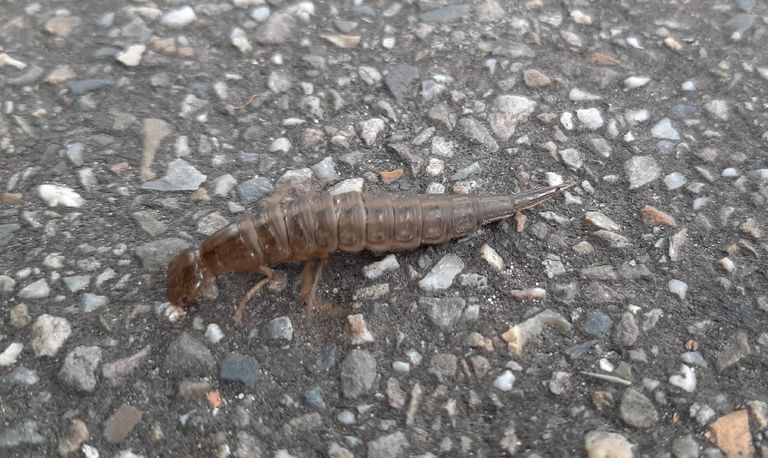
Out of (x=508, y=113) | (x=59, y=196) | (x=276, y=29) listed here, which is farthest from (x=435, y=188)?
(x=59, y=196)

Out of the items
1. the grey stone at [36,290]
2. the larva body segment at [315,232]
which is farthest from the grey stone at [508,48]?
the grey stone at [36,290]

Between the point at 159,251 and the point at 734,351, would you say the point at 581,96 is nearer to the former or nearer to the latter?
the point at 734,351

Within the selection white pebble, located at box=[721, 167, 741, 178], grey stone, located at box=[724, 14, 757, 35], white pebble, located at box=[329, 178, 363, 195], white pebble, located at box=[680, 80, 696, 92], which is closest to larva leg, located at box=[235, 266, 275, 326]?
white pebble, located at box=[329, 178, 363, 195]

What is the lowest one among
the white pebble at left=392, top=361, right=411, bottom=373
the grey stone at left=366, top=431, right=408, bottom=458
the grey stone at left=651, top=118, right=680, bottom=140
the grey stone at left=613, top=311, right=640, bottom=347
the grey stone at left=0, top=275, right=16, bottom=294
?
the grey stone at left=366, top=431, right=408, bottom=458

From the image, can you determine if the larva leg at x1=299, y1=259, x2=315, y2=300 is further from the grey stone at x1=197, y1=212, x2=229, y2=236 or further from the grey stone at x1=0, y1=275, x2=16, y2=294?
the grey stone at x1=0, y1=275, x2=16, y2=294

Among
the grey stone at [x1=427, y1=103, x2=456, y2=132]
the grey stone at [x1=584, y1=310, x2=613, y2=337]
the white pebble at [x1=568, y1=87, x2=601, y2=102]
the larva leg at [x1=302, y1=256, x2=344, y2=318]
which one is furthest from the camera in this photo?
the white pebble at [x1=568, y1=87, x2=601, y2=102]

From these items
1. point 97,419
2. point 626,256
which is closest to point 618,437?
point 626,256

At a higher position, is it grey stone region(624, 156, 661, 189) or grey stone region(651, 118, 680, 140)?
grey stone region(651, 118, 680, 140)

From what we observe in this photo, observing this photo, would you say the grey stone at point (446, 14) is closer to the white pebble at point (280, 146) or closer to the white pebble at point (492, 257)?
the white pebble at point (280, 146)
